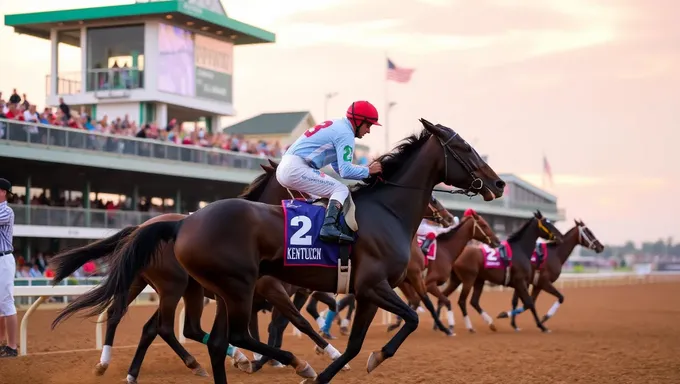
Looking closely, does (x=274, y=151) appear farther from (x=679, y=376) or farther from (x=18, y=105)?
(x=679, y=376)

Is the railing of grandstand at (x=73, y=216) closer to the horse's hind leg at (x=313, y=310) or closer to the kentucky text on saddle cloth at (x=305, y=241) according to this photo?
the horse's hind leg at (x=313, y=310)

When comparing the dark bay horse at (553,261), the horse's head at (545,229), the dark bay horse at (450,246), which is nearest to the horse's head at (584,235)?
the dark bay horse at (553,261)

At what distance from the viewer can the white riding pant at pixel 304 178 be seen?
688 centimetres

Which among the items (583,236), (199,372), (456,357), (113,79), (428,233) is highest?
(113,79)

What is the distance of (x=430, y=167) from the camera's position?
7.25 meters

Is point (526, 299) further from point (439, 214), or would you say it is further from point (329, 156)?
point (329, 156)

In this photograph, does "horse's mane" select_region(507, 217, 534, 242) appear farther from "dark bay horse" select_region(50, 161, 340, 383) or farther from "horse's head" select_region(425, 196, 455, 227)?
"dark bay horse" select_region(50, 161, 340, 383)

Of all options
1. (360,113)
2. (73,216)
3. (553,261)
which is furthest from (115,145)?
(360,113)

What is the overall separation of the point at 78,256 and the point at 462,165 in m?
3.12

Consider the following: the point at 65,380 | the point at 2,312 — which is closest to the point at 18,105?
the point at 2,312

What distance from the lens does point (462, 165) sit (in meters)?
7.22

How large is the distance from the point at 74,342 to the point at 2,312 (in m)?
3.16

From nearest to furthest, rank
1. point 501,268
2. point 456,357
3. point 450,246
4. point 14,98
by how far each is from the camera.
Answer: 1. point 456,357
2. point 450,246
3. point 501,268
4. point 14,98

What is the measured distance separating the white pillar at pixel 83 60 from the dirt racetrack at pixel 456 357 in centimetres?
1384
